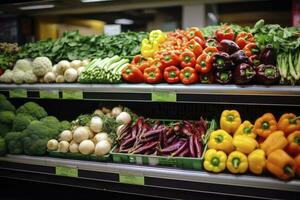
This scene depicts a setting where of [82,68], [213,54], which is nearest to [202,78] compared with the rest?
[213,54]

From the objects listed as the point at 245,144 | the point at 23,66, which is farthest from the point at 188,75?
the point at 23,66

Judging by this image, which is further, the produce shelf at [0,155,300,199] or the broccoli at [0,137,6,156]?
the broccoli at [0,137,6,156]

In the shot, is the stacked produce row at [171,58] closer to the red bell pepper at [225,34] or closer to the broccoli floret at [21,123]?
the red bell pepper at [225,34]

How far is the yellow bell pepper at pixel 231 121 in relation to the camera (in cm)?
207

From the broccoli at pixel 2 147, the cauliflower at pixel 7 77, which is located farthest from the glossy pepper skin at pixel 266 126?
the cauliflower at pixel 7 77

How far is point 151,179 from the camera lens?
198cm

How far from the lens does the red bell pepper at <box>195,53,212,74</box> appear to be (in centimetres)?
210

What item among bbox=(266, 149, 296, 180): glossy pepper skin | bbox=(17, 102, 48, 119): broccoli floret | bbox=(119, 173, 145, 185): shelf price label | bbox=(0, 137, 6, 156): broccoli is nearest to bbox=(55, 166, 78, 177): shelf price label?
bbox=(119, 173, 145, 185): shelf price label

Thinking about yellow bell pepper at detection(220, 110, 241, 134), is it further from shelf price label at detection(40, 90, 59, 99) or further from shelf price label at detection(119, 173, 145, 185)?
shelf price label at detection(40, 90, 59, 99)

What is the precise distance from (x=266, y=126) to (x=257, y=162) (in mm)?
263

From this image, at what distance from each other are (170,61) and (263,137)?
2.53 feet

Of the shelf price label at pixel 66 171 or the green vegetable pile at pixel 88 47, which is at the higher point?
the green vegetable pile at pixel 88 47

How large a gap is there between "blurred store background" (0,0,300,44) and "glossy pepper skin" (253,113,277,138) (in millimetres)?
3208

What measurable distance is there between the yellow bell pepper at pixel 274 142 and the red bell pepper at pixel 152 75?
790 millimetres
